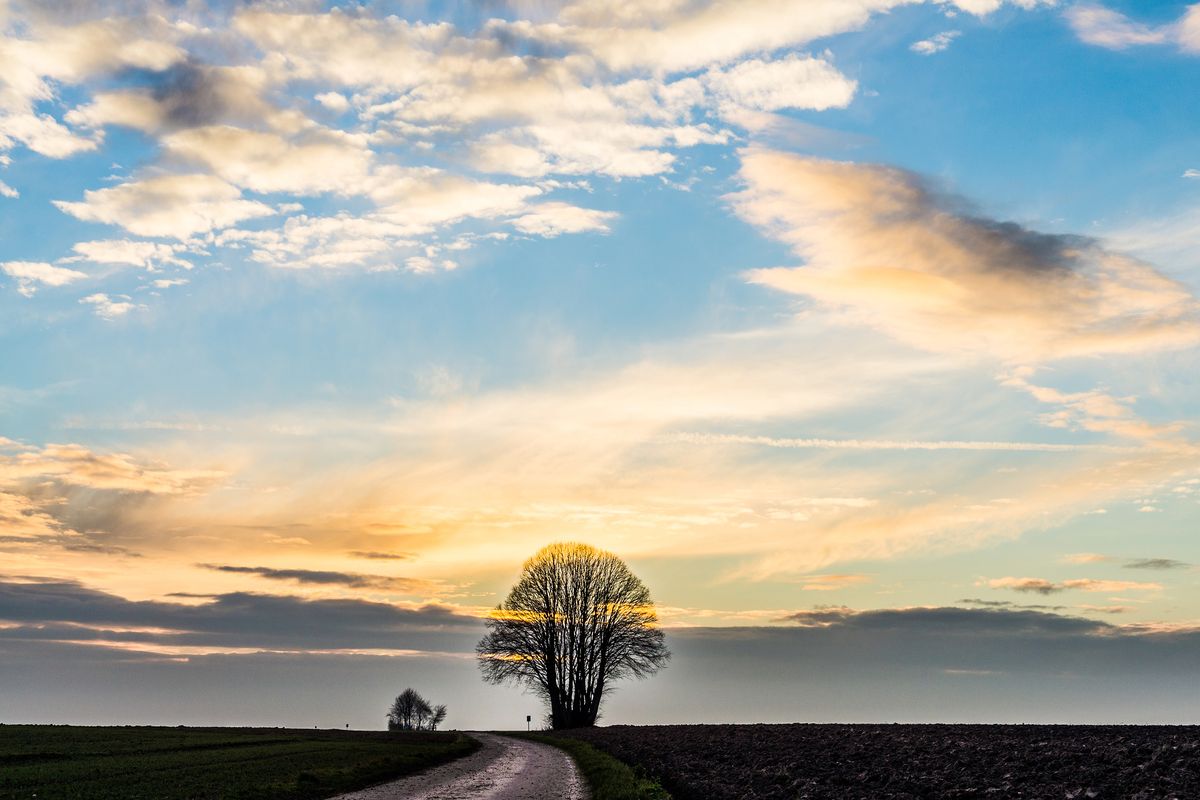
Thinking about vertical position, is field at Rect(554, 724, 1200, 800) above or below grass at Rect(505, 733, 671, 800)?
above

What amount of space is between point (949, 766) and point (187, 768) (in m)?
38.3

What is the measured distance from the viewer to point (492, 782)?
38281 millimetres

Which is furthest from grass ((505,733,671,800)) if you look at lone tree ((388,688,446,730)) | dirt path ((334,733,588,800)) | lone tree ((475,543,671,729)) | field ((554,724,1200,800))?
lone tree ((388,688,446,730))

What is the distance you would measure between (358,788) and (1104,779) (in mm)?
26781

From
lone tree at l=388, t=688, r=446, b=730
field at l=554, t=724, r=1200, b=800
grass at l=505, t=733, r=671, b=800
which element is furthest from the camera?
lone tree at l=388, t=688, r=446, b=730

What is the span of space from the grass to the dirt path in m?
0.59

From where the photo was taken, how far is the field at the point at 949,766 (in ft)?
71.7

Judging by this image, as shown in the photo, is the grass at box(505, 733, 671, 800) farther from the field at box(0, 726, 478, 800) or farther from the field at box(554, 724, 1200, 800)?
the field at box(0, 726, 478, 800)

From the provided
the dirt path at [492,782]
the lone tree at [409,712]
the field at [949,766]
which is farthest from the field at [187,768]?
the lone tree at [409,712]

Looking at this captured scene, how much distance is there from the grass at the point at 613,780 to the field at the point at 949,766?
0.82 metres

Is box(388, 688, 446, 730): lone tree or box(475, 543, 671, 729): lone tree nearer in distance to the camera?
box(475, 543, 671, 729): lone tree

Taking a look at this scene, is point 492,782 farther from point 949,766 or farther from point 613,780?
point 949,766

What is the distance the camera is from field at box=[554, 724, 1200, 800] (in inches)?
860

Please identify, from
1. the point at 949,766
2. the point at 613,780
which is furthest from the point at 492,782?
the point at 949,766
